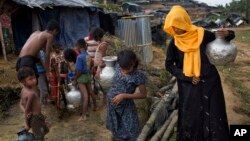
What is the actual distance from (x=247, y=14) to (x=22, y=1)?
16310 mm

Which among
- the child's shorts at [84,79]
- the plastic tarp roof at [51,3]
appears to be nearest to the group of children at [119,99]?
the child's shorts at [84,79]

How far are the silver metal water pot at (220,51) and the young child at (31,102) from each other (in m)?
1.98

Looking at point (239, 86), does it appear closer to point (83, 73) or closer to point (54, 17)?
point (83, 73)

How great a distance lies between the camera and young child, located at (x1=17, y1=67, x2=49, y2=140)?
4211 millimetres

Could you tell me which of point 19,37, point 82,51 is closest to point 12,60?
point 19,37

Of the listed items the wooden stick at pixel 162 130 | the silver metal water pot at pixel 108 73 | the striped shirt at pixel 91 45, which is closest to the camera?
the silver metal water pot at pixel 108 73

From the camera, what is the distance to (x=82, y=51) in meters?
5.80

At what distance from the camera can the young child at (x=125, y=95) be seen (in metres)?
3.71

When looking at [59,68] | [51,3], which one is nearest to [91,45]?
[59,68]

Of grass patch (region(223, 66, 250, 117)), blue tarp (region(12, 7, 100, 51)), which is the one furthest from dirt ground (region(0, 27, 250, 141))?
blue tarp (region(12, 7, 100, 51))

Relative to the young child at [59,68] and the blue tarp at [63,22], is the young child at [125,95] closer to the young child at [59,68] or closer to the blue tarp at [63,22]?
the young child at [59,68]

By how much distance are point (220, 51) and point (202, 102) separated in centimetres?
63

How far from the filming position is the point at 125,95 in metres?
3.77

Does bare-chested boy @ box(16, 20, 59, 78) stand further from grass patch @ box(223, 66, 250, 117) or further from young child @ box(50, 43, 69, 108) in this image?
grass patch @ box(223, 66, 250, 117)
